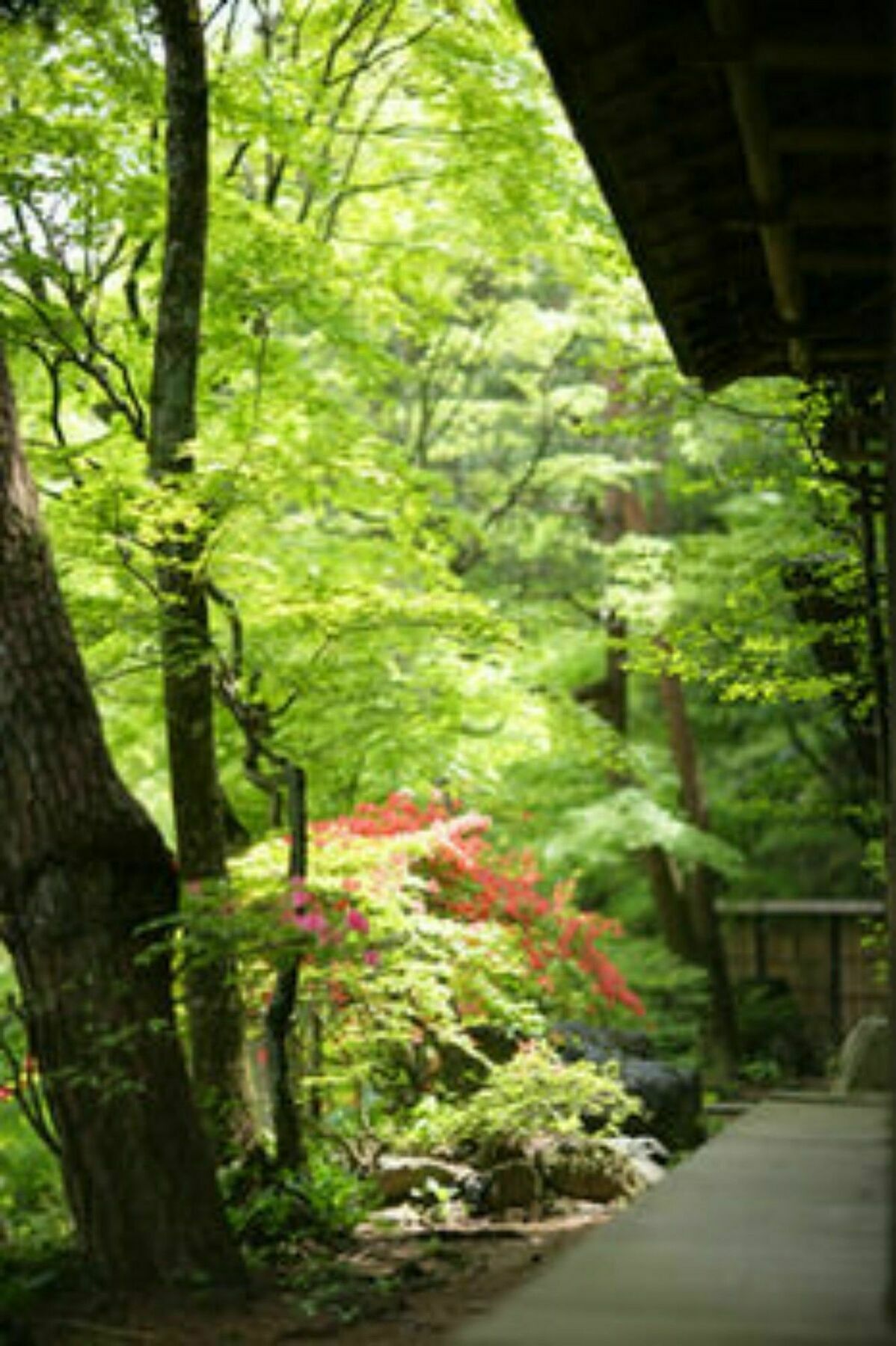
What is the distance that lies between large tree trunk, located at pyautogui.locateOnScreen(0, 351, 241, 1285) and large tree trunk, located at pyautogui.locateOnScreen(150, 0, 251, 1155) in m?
1.79

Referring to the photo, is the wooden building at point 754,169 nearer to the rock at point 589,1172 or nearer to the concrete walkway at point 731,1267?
the concrete walkway at point 731,1267

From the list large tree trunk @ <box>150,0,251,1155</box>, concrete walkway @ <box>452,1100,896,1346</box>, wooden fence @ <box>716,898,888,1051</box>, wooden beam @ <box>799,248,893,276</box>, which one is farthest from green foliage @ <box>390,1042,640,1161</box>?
wooden fence @ <box>716,898,888,1051</box>

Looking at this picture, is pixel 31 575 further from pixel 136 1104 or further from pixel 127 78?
pixel 127 78

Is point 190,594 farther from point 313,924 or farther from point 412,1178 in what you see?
point 412,1178

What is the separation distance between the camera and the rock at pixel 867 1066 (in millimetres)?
6973

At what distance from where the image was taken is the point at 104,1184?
517 cm

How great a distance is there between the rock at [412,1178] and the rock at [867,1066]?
79.1 inches

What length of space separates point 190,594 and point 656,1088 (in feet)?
14.9

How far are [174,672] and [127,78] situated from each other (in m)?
3.50

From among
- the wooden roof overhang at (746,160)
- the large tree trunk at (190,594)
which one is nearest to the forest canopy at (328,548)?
the large tree trunk at (190,594)

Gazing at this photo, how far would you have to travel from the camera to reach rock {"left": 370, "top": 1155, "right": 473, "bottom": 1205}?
297 inches

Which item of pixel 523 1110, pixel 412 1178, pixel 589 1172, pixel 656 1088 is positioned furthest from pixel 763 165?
pixel 656 1088

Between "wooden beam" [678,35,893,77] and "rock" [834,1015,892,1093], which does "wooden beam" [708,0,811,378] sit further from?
"rock" [834,1015,892,1093]

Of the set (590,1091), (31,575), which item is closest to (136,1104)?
(31,575)
